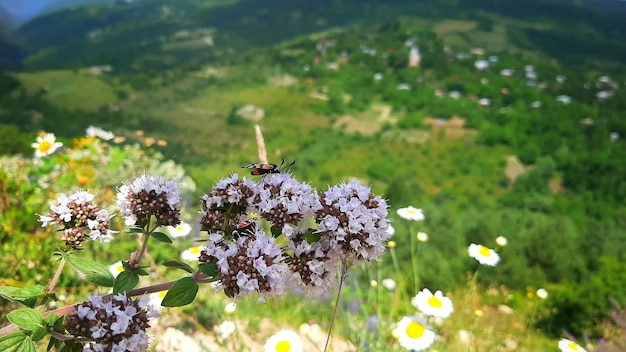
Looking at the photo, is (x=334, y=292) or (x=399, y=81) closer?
(x=334, y=292)

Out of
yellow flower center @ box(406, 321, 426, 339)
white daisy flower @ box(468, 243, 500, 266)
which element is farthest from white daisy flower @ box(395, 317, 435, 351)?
white daisy flower @ box(468, 243, 500, 266)

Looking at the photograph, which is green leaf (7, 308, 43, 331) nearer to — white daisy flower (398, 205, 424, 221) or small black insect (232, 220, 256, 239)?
small black insect (232, 220, 256, 239)

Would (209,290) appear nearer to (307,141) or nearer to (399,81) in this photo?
(307,141)

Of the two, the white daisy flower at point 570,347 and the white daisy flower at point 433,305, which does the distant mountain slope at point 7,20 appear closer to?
the white daisy flower at point 433,305

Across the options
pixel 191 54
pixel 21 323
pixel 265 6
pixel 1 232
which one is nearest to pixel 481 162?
pixel 1 232

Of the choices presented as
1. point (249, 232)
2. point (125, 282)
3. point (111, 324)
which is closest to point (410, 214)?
point (249, 232)

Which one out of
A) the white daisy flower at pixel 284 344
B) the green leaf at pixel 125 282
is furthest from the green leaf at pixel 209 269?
the white daisy flower at pixel 284 344
